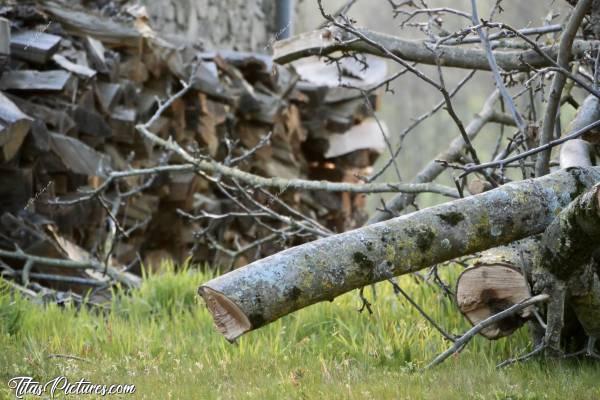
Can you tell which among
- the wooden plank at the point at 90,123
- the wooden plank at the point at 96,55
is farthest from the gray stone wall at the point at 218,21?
the wooden plank at the point at 90,123

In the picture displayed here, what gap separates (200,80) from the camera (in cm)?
639

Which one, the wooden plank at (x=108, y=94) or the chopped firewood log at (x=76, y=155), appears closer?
the chopped firewood log at (x=76, y=155)

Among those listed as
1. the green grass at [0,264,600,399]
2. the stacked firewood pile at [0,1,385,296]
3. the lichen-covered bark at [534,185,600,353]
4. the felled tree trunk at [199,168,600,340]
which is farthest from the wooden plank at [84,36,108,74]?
the lichen-covered bark at [534,185,600,353]

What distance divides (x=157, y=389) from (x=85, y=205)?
2.73 m

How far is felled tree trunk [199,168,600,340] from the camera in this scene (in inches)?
95.8

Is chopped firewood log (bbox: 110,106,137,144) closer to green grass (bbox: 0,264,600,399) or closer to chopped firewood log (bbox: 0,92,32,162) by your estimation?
chopped firewood log (bbox: 0,92,32,162)

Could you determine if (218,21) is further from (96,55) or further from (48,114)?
(48,114)

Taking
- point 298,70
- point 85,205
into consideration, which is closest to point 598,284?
point 85,205

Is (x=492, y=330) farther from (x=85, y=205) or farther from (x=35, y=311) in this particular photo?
(x=85, y=205)

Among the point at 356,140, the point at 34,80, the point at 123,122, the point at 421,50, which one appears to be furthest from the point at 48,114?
the point at 356,140

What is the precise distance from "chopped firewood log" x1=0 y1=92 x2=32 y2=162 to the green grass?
2.39ft

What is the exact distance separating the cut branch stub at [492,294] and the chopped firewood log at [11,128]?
8.08ft

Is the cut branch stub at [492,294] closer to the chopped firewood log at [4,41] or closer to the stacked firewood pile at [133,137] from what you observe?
the stacked firewood pile at [133,137]

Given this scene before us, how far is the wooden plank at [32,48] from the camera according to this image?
509cm
